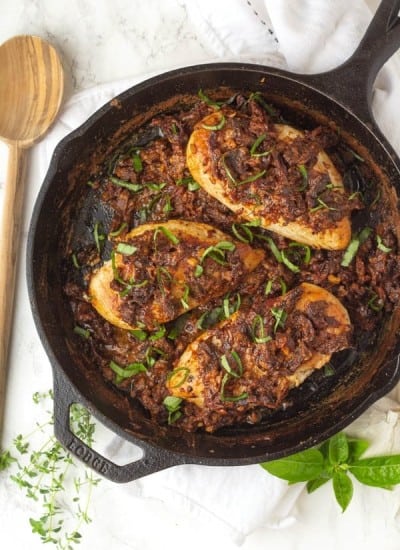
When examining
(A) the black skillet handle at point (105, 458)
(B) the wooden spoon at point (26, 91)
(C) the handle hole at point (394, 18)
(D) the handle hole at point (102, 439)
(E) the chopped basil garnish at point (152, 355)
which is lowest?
(D) the handle hole at point (102, 439)

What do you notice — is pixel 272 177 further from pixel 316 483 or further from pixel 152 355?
pixel 316 483

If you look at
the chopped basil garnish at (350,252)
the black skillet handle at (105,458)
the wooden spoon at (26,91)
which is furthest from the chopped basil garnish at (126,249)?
the chopped basil garnish at (350,252)

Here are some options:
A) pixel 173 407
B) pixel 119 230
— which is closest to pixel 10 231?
pixel 119 230

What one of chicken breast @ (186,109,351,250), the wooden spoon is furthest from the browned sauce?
the wooden spoon

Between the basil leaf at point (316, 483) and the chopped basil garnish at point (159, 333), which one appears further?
the basil leaf at point (316, 483)

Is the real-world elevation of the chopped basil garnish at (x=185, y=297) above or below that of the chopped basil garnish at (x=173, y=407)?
above

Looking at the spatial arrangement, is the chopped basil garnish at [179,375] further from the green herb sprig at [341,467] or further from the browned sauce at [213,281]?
the green herb sprig at [341,467]

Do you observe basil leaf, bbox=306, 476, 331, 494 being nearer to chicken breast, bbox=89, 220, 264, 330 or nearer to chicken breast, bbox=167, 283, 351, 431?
chicken breast, bbox=167, 283, 351, 431
